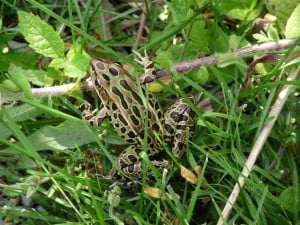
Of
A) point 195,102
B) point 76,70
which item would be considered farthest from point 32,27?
point 195,102

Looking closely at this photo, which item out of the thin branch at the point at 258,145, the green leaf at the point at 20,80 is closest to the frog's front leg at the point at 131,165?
the thin branch at the point at 258,145

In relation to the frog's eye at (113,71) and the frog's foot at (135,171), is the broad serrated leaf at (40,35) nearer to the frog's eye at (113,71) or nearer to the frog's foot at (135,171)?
the frog's eye at (113,71)

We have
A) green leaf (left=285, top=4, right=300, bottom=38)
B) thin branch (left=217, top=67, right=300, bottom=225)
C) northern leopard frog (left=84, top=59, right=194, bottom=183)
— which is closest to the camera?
thin branch (left=217, top=67, right=300, bottom=225)

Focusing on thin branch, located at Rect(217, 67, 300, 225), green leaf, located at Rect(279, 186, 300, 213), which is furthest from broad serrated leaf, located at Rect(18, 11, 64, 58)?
green leaf, located at Rect(279, 186, 300, 213)

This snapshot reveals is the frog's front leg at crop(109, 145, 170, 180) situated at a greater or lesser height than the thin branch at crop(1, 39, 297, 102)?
lesser

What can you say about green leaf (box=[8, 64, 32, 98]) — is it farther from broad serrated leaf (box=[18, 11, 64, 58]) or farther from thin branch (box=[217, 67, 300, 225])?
thin branch (box=[217, 67, 300, 225])
